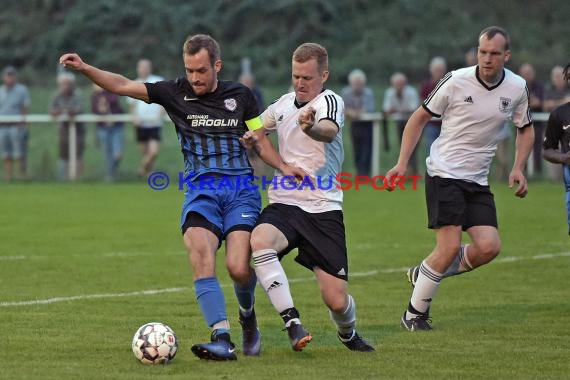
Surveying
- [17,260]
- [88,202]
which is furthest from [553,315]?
[88,202]

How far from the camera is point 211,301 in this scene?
7.87 meters

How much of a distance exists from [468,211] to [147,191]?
14.1 meters

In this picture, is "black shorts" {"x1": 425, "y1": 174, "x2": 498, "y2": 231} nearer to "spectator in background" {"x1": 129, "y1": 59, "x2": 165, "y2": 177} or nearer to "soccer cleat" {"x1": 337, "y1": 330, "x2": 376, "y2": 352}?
"soccer cleat" {"x1": 337, "y1": 330, "x2": 376, "y2": 352}

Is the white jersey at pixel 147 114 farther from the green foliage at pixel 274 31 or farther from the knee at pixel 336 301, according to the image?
the knee at pixel 336 301

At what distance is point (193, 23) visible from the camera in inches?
1373

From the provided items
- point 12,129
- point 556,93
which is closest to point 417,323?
point 556,93

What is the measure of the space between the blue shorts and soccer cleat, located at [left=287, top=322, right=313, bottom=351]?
0.70m

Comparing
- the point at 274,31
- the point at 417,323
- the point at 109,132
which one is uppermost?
the point at 274,31

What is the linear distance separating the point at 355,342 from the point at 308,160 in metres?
1.21

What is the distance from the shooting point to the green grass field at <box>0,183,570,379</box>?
771 cm

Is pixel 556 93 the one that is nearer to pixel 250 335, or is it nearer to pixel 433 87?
pixel 433 87

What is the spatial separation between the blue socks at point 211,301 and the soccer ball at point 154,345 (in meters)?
0.26

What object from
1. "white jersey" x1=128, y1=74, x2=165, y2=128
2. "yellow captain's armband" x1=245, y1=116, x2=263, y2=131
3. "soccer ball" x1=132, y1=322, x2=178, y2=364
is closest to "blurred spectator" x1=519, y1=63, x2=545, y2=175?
"white jersey" x1=128, y1=74, x2=165, y2=128

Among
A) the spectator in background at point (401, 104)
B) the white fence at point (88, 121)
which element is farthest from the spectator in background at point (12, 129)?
the spectator in background at point (401, 104)
